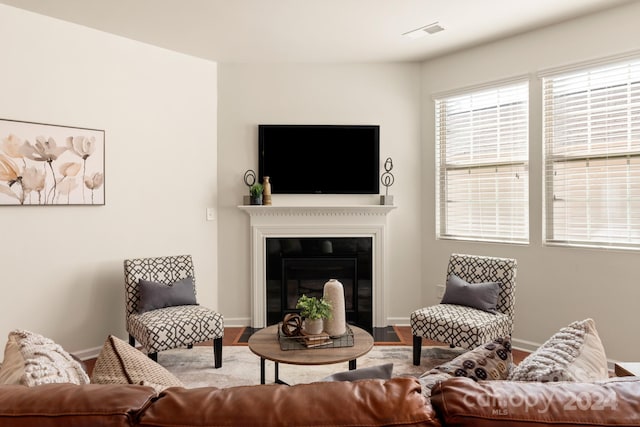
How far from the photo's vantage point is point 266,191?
14.2ft

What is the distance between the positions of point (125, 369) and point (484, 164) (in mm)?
3728

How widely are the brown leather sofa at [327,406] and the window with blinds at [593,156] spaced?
2872mm

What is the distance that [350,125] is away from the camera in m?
4.45

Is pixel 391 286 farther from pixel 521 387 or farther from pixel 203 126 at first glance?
pixel 521 387

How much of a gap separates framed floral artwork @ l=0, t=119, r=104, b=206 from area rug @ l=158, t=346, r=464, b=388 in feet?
5.21

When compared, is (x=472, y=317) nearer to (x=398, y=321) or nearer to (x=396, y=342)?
(x=396, y=342)

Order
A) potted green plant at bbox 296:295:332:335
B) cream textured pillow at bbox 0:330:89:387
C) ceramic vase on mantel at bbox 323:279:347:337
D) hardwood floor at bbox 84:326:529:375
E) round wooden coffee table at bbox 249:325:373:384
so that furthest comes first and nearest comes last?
hardwood floor at bbox 84:326:529:375, ceramic vase on mantel at bbox 323:279:347:337, potted green plant at bbox 296:295:332:335, round wooden coffee table at bbox 249:325:373:384, cream textured pillow at bbox 0:330:89:387

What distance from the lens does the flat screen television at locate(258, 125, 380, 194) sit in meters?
4.41

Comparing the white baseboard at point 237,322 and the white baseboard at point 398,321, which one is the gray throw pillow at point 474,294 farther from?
the white baseboard at point 237,322

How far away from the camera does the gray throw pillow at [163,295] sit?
11.0 ft

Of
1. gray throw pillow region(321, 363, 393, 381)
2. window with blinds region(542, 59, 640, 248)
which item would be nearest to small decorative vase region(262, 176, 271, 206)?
window with blinds region(542, 59, 640, 248)

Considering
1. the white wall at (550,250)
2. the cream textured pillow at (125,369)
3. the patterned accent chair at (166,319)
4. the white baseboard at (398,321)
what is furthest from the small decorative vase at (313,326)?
the white wall at (550,250)

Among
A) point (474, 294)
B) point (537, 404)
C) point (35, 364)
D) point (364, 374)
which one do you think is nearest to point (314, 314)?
point (364, 374)

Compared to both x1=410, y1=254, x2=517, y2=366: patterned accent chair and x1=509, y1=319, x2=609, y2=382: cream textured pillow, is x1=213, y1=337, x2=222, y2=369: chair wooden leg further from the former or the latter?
x1=509, y1=319, x2=609, y2=382: cream textured pillow
